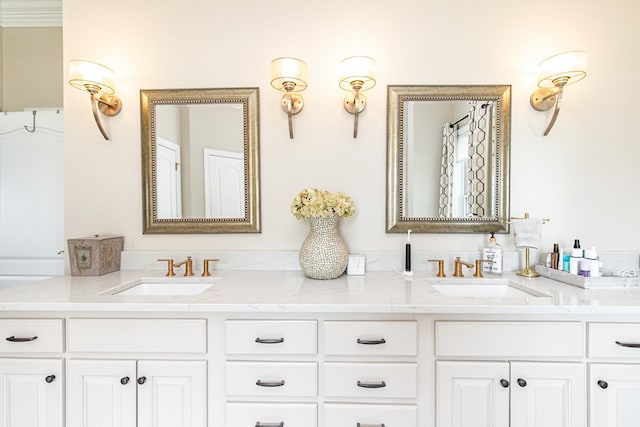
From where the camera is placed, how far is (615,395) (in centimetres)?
106

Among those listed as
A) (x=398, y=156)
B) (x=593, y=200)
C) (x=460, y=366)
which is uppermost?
(x=398, y=156)

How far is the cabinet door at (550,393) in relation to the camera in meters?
1.06

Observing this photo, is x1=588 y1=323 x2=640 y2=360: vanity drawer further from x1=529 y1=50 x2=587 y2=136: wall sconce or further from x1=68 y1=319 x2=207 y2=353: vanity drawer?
x1=68 y1=319 x2=207 y2=353: vanity drawer

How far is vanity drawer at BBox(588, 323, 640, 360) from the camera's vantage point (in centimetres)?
106

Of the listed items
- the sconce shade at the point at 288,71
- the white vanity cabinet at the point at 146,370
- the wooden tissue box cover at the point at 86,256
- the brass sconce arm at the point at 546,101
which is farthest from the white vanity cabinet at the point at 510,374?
the wooden tissue box cover at the point at 86,256

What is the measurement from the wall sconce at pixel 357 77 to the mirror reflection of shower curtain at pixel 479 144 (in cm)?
60

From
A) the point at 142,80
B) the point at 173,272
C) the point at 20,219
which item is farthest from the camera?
the point at 20,219

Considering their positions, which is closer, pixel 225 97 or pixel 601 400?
pixel 601 400

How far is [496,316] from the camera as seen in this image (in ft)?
3.54

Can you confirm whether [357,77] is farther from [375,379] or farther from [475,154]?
[375,379]

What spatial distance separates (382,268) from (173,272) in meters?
1.13

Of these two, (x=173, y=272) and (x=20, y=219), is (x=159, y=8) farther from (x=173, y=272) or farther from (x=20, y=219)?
(x=20, y=219)

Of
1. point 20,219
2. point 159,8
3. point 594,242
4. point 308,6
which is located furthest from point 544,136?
point 20,219

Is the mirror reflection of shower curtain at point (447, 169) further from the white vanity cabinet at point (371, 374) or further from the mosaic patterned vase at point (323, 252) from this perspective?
the white vanity cabinet at point (371, 374)
